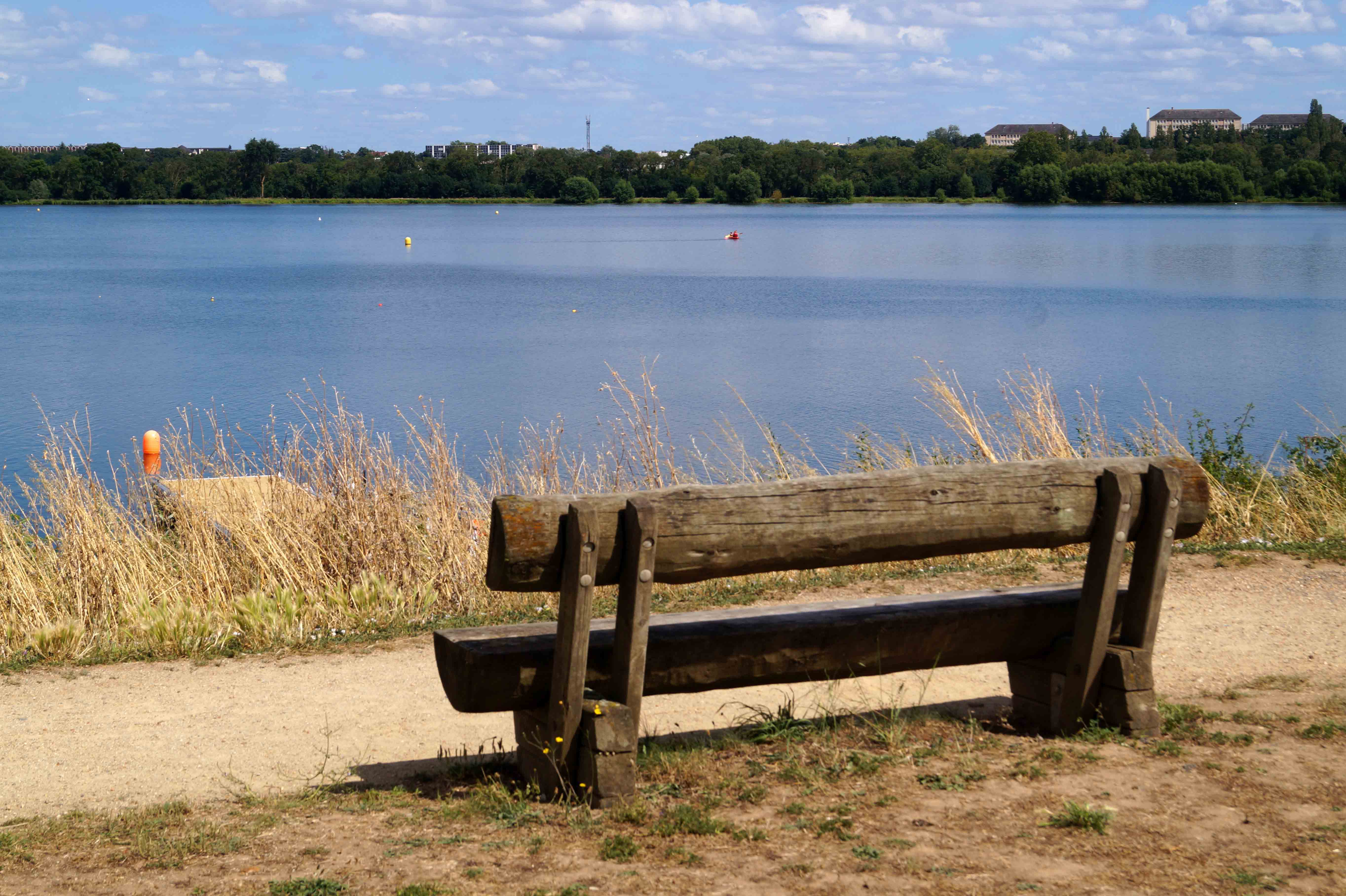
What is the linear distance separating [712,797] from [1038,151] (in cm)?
14904

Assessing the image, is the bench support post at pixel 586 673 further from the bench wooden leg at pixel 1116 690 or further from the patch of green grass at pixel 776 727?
the bench wooden leg at pixel 1116 690

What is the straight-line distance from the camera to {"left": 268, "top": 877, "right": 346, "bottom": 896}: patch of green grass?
A: 11.4 feet

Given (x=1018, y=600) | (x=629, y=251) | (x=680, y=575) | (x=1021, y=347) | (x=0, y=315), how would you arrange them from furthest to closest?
1. (x=629, y=251)
2. (x=0, y=315)
3. (x=1021, y=347)
4. (x=1018, y=600)
5. (x=680, y=575)

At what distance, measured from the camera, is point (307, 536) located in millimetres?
8570

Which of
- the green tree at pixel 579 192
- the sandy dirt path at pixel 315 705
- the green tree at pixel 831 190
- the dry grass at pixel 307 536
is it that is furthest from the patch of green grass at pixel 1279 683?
the green tree at pixel 579 192

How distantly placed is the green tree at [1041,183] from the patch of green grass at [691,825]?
451ft

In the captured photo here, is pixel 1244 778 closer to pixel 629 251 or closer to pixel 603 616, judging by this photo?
pixel 603 616

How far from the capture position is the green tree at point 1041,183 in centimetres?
13325

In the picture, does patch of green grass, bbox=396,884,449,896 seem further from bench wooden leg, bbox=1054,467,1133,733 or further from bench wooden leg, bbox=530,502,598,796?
bench wooden leg, bbox=1054,467,1133,733

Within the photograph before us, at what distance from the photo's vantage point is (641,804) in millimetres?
4082

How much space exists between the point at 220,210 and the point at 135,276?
9676 cm

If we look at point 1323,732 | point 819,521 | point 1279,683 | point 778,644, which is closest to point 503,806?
point 778,644

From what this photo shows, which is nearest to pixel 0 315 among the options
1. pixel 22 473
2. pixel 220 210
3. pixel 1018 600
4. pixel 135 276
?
pixel 135 276

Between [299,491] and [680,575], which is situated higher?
[680,575]
